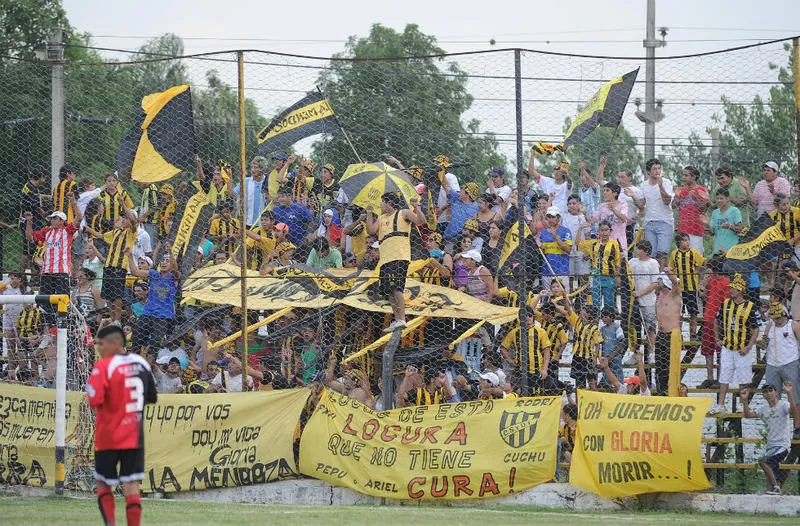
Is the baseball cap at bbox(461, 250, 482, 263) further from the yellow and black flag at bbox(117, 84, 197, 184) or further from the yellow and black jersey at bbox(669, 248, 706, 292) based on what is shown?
the yellow and black flag at bbox(117, 84, 197, 184)

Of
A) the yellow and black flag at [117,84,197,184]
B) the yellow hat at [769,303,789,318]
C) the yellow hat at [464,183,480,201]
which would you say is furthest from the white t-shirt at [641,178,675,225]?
the yellow and black flag at [117,84,197,184]

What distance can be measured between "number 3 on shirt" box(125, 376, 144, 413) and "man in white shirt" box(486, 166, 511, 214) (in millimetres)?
8281

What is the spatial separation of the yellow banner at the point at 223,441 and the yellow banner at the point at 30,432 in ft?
3.68

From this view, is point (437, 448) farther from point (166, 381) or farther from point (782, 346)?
point (782, 346)

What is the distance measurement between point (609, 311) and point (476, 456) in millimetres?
3316

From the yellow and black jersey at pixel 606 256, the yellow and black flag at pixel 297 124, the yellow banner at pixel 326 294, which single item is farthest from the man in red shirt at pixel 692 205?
the yellow and black flag at pixel 297 124

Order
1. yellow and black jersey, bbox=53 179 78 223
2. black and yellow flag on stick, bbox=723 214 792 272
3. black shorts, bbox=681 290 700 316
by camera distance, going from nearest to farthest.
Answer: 1. black and yellow flag on stick, bbox=723 214 792 272
2. black shorts, bbox=681 290 700 316
3. yellow and black jersey, bbox=53 179 78 223

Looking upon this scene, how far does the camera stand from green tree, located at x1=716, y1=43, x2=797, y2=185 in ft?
45.5

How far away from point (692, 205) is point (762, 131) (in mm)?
1515

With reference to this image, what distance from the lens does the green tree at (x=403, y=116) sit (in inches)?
587

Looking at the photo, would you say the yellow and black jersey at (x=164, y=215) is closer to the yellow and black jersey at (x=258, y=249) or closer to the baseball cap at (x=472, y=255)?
the yellow and black jersey at (x=258, y=249)

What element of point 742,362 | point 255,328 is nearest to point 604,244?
point 742,362

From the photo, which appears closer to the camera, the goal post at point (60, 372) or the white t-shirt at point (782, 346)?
the goal post at point (60, 372)

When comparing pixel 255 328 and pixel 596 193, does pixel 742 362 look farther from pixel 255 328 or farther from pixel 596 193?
pixel 255 328
